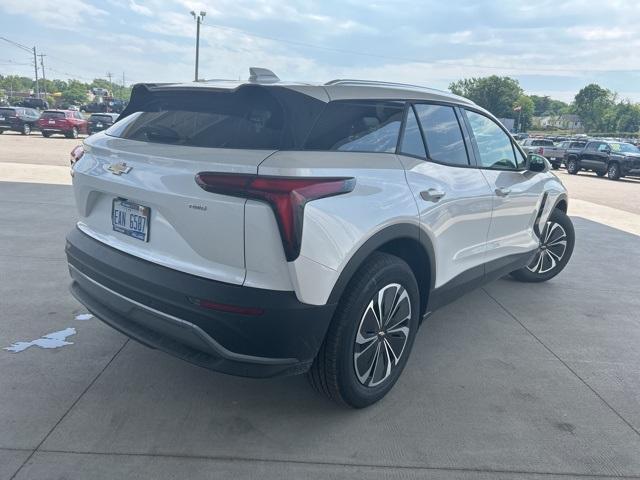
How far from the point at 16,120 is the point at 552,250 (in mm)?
28164

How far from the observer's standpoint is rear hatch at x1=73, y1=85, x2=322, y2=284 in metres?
2.38

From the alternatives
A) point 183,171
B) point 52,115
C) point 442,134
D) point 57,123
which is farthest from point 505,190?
point 52,115

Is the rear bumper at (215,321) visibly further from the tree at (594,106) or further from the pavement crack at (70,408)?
the tree at (594,106)

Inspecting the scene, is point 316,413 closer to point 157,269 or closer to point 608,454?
point 157,269

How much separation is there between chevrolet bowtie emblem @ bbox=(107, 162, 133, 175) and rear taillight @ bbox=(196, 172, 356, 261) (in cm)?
59

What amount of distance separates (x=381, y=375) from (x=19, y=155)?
1687cm

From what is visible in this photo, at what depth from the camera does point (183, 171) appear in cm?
246

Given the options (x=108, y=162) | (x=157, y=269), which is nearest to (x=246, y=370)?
(x=157, y=269)

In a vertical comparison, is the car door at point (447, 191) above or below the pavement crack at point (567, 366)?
above

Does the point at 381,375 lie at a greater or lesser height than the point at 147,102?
lesser

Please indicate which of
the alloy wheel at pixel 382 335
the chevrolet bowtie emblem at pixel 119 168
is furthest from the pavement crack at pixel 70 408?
the alloy wheel at pixel 382 335

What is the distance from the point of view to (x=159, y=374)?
330 cm

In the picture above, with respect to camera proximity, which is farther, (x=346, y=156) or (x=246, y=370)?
(x=346, y=156)

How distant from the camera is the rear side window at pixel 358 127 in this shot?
264 cm
